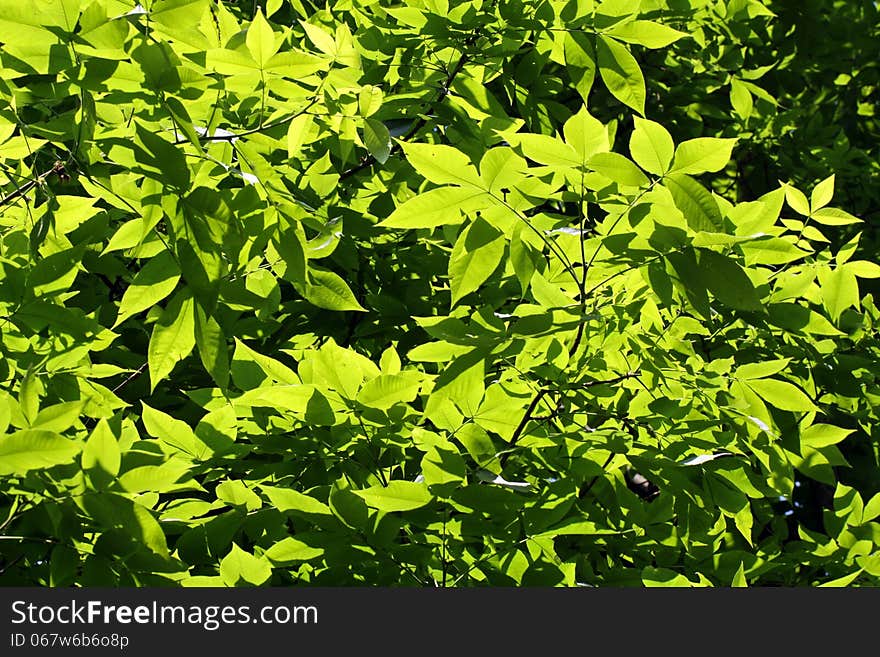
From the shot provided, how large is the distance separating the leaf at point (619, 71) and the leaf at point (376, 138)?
24.2 inches

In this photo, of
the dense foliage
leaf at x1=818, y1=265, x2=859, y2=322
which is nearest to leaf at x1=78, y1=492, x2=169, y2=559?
the dense foliage

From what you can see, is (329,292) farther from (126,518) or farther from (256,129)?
(126,518)

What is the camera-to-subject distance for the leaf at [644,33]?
2.12m

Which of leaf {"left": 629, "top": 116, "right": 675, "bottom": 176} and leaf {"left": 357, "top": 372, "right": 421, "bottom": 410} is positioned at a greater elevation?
leaf {"left": 629, "top": 116, "right": 675, "bottom": 176}

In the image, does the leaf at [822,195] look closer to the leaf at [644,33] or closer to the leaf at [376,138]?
the leaf at [644,33]

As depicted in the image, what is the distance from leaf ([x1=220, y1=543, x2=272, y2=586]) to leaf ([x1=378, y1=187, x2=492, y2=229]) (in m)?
0.77

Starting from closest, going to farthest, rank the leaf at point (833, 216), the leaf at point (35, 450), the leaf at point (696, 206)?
the leaf at point (35, 450), the leaf at point (696, 206), the leaf at point (833, 216)

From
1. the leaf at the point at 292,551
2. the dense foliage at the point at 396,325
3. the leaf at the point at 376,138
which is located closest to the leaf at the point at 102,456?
the dense foliage at the point at 396,325

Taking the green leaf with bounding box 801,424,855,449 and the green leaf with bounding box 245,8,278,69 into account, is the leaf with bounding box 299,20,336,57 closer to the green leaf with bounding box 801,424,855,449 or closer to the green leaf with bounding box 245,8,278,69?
the green leaf with bounding box 245,8,278,69

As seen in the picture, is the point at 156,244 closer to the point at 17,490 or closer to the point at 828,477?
the point at 17,490

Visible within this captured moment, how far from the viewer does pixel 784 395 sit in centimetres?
206

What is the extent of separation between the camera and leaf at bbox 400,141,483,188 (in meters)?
1.73

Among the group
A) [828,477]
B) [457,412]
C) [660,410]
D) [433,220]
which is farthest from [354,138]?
[828,477]

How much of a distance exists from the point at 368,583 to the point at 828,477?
3.95 ft
